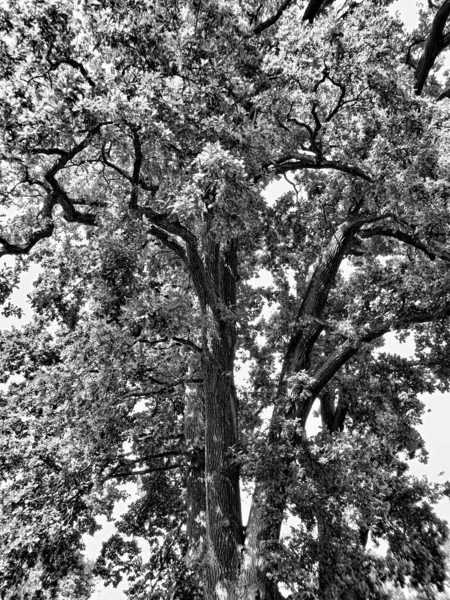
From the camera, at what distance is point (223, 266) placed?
32.4 feet

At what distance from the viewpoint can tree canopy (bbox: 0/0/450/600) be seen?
6.28 meters

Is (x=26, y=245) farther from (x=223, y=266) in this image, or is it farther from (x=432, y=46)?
(x=432, y=46)

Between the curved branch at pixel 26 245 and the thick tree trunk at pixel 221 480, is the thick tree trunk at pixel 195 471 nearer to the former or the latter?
the thick tree trunk at pixel 221 480

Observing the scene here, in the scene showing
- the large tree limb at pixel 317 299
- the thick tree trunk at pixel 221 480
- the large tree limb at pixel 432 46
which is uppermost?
the large tree limb at pixel 432 46

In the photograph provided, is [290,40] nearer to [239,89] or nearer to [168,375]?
[239,89]

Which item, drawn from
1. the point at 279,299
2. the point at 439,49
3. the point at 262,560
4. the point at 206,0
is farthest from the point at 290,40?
the point at 262,560

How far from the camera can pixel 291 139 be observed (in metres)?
9.16

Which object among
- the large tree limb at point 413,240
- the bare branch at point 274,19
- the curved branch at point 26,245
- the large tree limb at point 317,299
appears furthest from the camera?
the bare branch at point 274,19

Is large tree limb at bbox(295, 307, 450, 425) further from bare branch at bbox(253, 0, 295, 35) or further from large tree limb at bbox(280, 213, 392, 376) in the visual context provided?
bare branch at bbox(253, 0, 295, 35)

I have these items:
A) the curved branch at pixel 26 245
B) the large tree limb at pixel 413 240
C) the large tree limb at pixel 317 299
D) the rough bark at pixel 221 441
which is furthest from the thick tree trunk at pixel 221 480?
the large tree limb at pixel 413 240

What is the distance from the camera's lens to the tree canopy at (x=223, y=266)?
6.28 m

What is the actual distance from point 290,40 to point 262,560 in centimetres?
813

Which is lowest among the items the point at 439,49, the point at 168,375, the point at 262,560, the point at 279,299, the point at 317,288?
the point at 262,560

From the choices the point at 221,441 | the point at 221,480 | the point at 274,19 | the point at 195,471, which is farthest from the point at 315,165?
the point at 195,471
